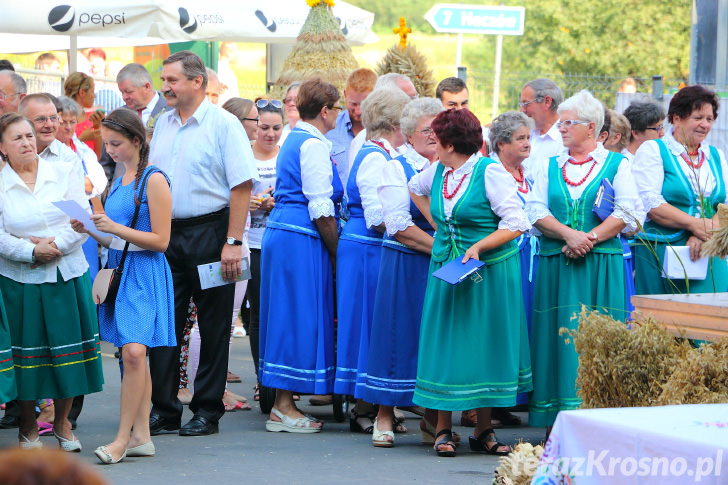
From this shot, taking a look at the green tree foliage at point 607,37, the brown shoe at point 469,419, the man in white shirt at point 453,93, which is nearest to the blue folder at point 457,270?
the brown shoe at point 469,419

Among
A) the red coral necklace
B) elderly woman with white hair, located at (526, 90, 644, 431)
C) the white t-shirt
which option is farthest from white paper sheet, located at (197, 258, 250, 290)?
the red coral necklace

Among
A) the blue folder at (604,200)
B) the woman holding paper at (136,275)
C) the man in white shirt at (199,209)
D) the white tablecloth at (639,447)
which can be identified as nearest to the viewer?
the white tablecloth at (639,447)

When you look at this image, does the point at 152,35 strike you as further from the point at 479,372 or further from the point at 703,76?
the point at 479,372

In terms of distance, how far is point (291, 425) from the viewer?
672 cm

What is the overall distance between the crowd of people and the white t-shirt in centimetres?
69

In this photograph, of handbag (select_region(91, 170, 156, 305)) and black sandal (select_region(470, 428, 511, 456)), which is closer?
handbag (select_region(91, 170, 156, 305))

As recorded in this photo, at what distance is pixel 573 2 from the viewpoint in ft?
114

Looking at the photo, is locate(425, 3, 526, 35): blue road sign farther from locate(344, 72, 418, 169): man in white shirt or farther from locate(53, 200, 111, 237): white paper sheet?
locate(53, 200, 111, 237): white paper sheet

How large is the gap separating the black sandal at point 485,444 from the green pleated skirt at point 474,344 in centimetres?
30

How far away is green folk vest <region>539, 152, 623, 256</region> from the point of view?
6.13 meters

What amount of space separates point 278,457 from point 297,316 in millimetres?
1039

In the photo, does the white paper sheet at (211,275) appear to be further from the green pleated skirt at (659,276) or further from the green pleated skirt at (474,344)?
the green pleated skirt at (659,276)

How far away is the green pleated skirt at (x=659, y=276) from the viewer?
6715 mm

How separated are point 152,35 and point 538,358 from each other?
666 centimetres
